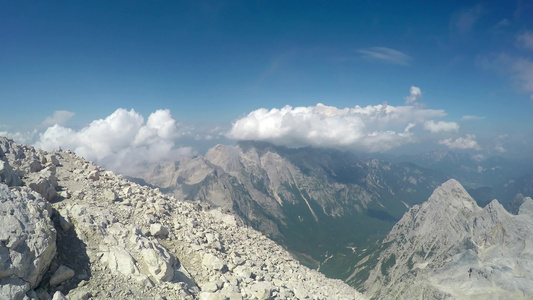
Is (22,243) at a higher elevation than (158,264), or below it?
higher

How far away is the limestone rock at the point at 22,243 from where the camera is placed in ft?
41.8

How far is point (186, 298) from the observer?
17.3 meters

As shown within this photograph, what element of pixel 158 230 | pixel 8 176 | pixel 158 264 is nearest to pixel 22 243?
pixel 158 264

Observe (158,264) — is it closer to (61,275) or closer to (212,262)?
(61,275)

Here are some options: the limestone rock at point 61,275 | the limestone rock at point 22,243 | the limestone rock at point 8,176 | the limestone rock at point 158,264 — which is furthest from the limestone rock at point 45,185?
the limestone rock at point 158,264

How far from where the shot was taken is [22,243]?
14.0 metres

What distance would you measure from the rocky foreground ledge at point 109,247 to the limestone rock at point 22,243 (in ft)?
0.15

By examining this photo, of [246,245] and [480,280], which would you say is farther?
[480,280]

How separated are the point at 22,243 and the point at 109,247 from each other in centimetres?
547

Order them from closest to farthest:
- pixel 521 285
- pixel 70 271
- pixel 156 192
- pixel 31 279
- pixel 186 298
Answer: pixel 31 279 < pixel 70 271 < pixel 186 298 < pixel 156 192 < pixel 521 285

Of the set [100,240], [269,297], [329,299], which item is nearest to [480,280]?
[329,299]

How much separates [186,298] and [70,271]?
725 cm

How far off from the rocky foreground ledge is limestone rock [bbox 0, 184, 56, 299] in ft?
Result: 0.15

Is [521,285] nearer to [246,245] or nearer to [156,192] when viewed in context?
[246,245]
